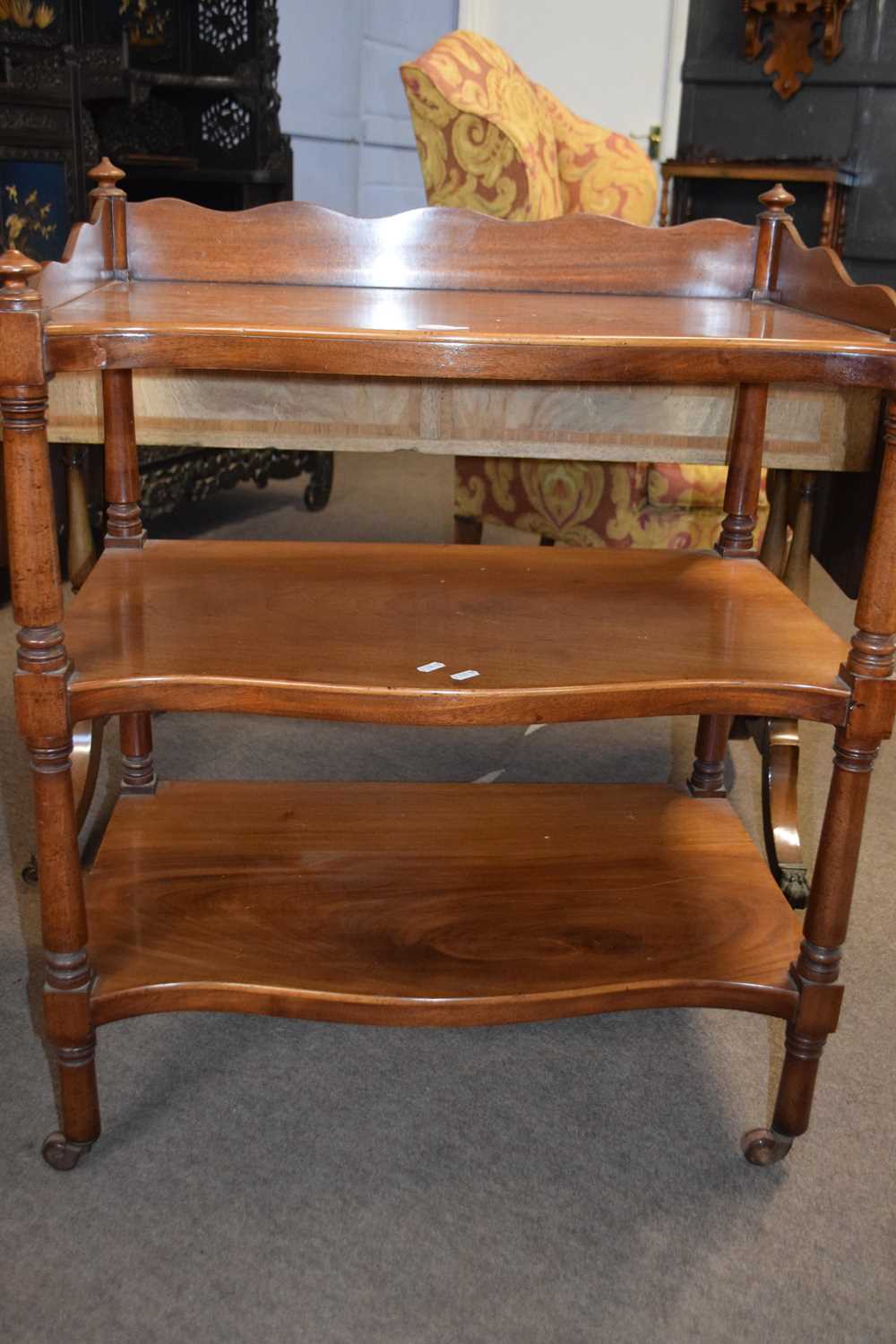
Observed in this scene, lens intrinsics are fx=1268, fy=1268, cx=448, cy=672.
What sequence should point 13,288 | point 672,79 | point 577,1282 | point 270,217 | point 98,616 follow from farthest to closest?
point 672,79 < point 270,217 < point 98,616 < point 577,1282 < point 13,288

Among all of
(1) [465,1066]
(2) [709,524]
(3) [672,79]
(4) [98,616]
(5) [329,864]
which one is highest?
(3) [672,79]

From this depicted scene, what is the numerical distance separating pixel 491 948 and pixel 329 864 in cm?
24

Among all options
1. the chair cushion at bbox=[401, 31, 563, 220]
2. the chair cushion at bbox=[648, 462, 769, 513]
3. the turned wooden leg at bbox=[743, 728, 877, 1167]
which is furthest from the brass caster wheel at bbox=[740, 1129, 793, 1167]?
A: the chair cushion at bbox=[401, 31, 563, 220]

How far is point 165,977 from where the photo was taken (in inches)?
48.4

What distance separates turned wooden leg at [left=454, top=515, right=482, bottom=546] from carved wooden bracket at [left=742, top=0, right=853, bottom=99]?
3148 millimetres

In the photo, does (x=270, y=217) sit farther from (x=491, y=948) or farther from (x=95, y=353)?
(x=491, y=948)

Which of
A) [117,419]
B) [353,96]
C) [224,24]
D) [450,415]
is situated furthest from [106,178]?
[353,96]

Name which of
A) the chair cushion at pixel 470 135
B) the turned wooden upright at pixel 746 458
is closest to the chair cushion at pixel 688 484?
the chair cushion at pixel 470 135

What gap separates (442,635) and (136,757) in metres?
0.53

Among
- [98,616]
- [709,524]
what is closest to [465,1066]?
[98,616]

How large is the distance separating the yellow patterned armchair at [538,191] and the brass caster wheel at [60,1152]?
4.81ft

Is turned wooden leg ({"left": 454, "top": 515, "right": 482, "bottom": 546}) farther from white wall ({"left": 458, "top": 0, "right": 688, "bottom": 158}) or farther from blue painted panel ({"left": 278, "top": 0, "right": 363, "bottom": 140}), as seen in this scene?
white wall ({"left": 458, "top": 0, "right": 688, "bottom": 158})

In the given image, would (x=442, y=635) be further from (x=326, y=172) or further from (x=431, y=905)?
(x=326, y=172)

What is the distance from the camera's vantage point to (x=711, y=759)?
164 cm
